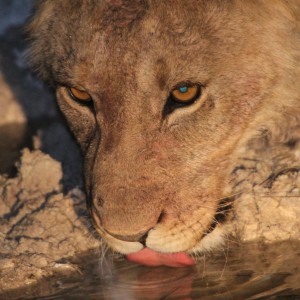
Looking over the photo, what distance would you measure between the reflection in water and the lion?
8cm

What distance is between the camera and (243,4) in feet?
12.3

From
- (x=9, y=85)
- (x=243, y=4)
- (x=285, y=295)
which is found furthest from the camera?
(x=9, y=85)

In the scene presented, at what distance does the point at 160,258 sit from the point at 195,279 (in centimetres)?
17

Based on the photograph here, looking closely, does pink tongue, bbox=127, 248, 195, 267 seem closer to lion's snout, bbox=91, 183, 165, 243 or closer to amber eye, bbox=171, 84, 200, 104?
lion's snout, bbox=91, 183, 165, 243

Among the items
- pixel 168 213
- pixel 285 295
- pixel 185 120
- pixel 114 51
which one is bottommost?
pixel 285 295

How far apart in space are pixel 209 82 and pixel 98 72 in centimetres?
42

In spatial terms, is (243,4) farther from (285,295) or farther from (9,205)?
(9,205)

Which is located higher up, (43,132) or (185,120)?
(185,120)

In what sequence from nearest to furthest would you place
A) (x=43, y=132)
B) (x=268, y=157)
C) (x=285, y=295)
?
(x=285, y=295), (x=268, y=157), (x=43, y=132)

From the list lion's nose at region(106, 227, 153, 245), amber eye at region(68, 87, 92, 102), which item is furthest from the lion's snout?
amber eye at region(68, 87, 92, 102)

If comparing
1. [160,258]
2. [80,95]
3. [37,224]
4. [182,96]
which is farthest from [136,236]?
[37,224]

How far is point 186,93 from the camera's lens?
3.62 meters

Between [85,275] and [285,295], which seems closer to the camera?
[285,295]

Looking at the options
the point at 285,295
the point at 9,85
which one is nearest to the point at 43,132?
the point at 9,85
